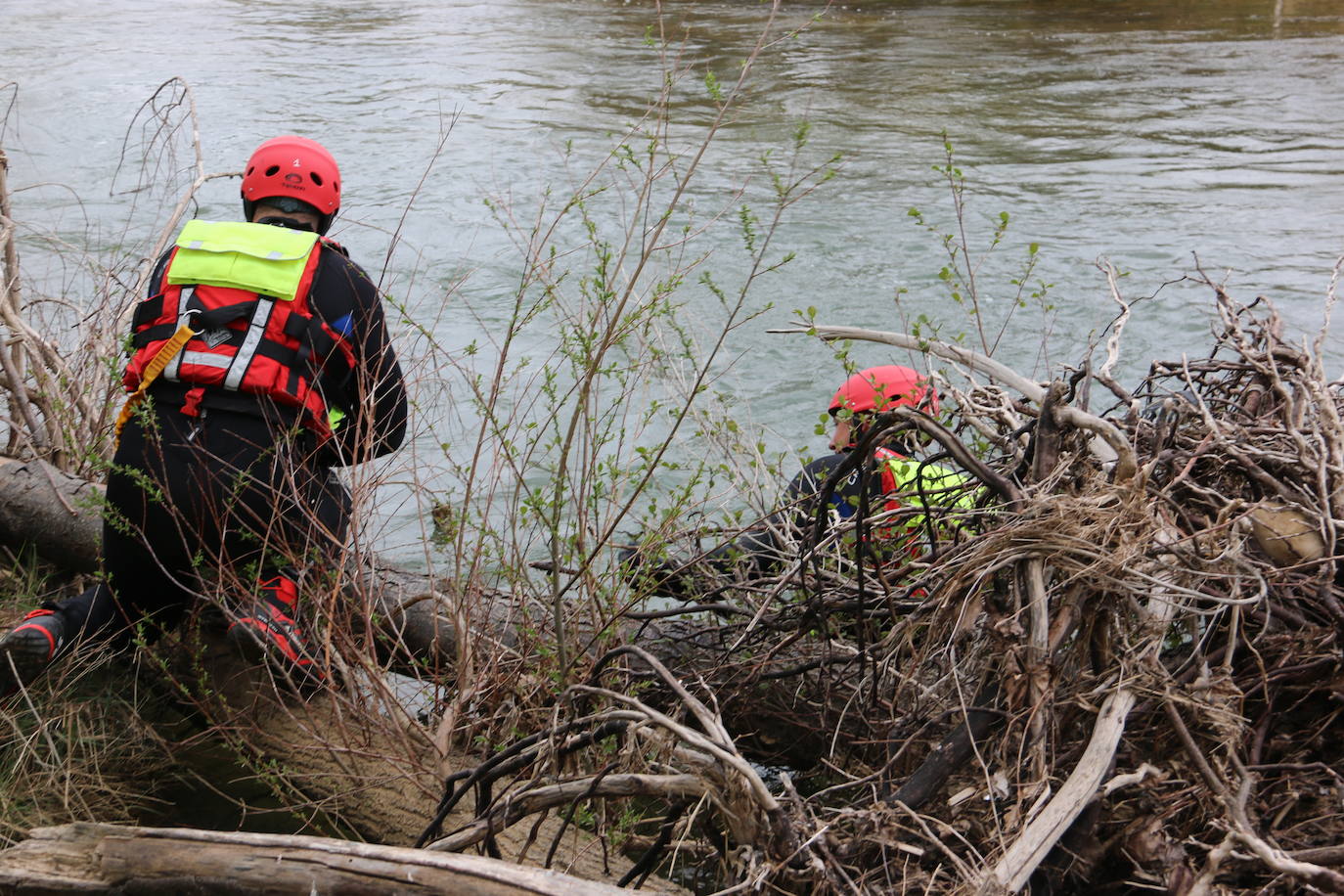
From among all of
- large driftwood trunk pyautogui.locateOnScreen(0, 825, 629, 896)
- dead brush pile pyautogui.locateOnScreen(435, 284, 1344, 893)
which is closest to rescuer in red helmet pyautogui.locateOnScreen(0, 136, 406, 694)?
large driftwood trunk pyautogui.locateOnScreen(0, 825, 629, 896)

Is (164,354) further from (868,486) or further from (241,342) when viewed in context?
(868,486)

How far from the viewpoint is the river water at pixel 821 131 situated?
10.6 m

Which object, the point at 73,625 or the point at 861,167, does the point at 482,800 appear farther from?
the point at 861,167

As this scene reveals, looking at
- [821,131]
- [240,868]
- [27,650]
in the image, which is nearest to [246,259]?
[27,650]

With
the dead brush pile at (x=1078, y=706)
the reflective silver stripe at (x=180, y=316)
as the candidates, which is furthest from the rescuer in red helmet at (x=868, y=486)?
the reflective silver stripe at (x=180, y=316)

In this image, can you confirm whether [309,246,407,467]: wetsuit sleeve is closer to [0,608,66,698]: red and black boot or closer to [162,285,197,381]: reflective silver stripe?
[162,285,197,381]: reflective silver stripe

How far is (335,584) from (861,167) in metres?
10.6

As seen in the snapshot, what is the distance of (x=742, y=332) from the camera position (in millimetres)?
10273

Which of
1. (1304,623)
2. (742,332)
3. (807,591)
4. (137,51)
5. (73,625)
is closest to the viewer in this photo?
(1304,623)

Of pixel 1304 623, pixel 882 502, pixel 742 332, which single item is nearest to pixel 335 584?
pixel 882 502

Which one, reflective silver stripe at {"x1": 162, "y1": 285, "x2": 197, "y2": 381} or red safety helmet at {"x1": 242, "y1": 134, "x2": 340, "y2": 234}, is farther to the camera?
red safety helmet at {"x1": 242, "y1": 134, "x2": 340, "y2": 234}

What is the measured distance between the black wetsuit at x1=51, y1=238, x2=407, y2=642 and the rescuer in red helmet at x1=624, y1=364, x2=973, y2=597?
1086 millimetres

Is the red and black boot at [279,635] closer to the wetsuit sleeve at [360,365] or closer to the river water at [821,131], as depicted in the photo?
the wetsuit sleeve at [360,365]

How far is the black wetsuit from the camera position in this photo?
14.3ft
